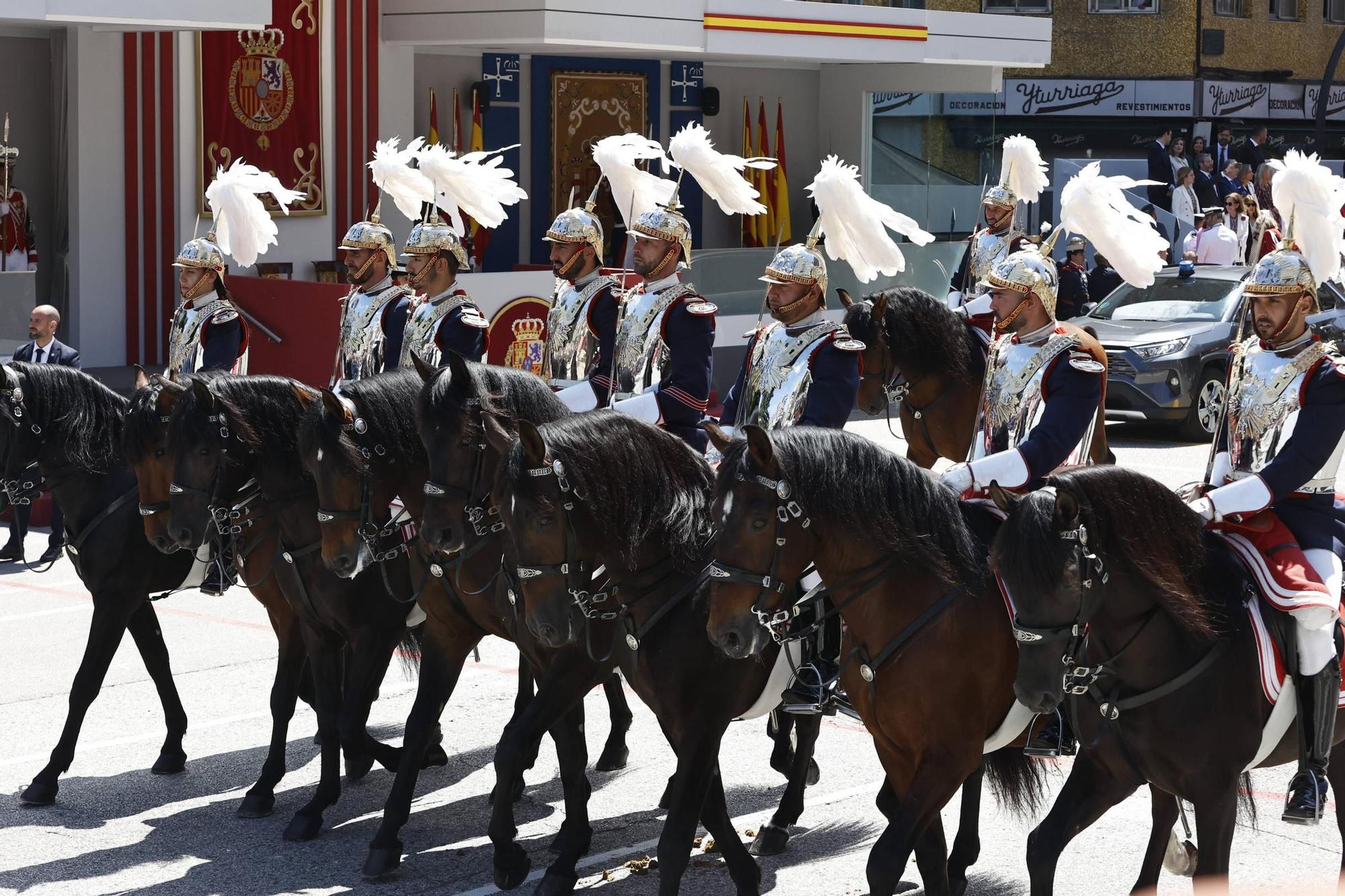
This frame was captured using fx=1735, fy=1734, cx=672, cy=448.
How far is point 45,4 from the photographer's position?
14.3 meters

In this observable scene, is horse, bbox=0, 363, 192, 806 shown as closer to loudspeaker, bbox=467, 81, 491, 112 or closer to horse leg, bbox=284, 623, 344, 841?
horse leg, bbox=284, 623, 344, 841

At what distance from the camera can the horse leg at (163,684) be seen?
7.90 meters

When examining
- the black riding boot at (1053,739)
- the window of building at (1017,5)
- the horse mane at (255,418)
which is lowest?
the black riding boot at (1053,739)

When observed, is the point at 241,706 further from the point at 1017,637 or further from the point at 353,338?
the point at 1017,637

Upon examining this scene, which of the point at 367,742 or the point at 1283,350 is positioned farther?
the point at 367,742

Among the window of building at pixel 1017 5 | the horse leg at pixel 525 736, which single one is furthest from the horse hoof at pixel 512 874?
the window of building at pixel 1017 5

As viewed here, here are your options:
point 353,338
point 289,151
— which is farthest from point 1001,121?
point 353,338

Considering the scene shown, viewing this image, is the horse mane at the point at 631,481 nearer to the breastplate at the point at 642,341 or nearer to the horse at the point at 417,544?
the horse at the point at 417,544

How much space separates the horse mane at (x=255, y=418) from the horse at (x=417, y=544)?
11.8 inches

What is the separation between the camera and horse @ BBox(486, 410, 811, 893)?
5.81 m

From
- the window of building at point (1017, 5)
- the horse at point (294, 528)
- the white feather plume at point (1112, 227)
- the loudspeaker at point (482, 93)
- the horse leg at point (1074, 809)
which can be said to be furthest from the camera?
the window of building at point (1017, 5)

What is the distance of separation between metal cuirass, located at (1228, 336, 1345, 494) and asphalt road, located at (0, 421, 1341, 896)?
52.7 inches

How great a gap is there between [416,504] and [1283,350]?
3.36 m

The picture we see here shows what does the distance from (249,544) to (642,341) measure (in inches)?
75.9
